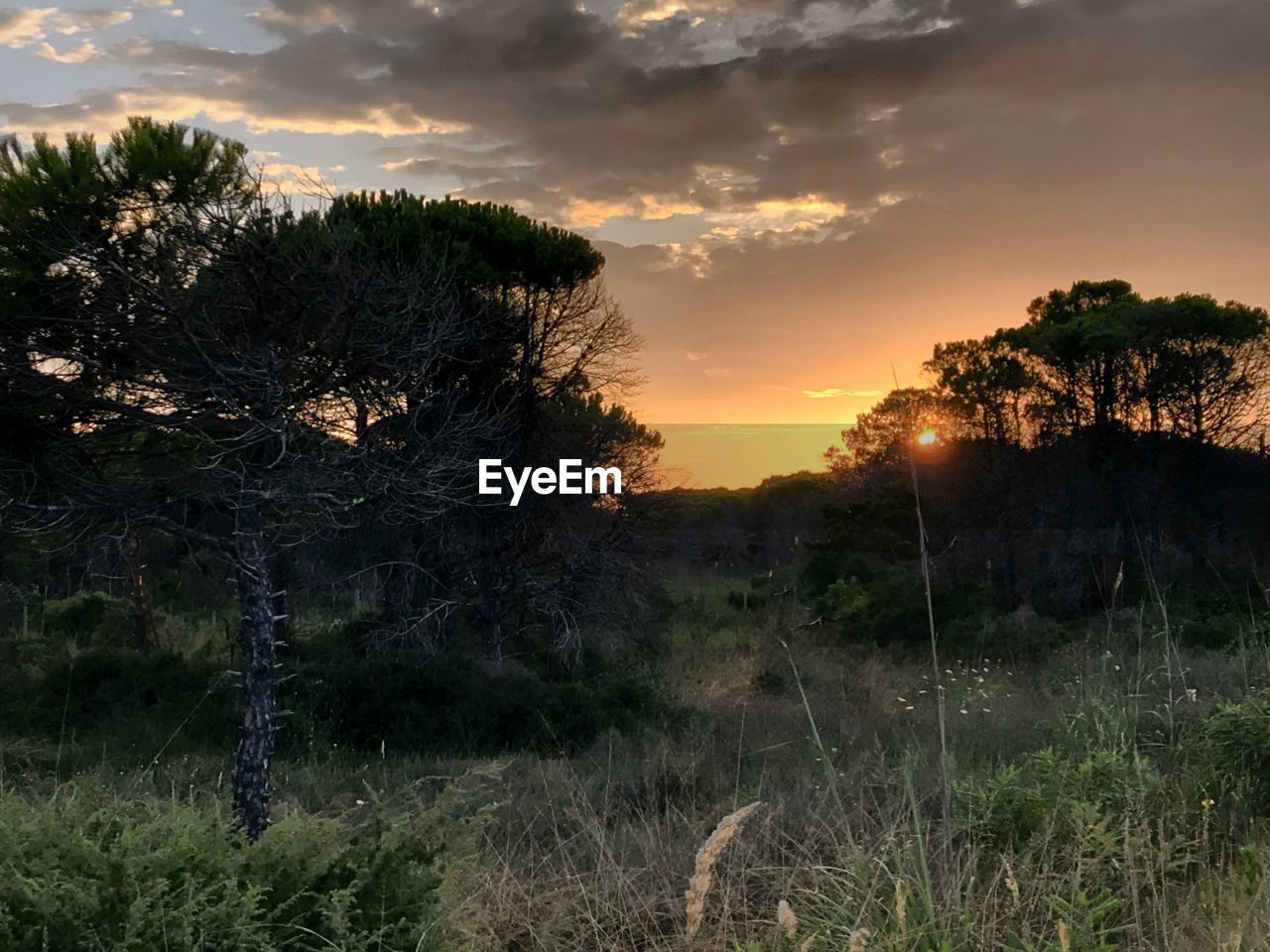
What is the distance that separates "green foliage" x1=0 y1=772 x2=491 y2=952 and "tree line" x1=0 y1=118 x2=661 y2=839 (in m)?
2.52

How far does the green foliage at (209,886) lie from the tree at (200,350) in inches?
103

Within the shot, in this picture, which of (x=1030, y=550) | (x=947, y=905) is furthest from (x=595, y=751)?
(x=1030, y=550)

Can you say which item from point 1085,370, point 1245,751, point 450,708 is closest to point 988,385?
point 1085,370

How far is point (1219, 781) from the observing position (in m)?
4.71

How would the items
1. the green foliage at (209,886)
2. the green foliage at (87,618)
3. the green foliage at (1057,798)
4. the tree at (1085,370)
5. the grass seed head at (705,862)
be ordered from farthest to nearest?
the tree at (1085,370)
the green foliage at (87,618)
the green foliage at (1057,798)
the green foliage at (209,886)
the grass seed head at (705,862)

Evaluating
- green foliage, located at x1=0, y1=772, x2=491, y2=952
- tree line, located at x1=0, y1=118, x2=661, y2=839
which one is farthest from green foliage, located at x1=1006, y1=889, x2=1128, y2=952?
tree line, located at x1=0, y1=118, x2=661, y2=839

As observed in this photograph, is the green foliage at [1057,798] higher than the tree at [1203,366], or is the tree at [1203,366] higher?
the tree at [1203,366]

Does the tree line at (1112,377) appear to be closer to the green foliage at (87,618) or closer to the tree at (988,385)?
the tree at (988,385)

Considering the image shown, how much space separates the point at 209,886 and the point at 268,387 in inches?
150

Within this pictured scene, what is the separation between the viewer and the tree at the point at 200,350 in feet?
21.6

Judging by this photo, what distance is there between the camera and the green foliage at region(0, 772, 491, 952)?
10.0ft

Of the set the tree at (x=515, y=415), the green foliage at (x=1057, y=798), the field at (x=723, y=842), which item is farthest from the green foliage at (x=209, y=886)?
the tree at (x=515, y=415)

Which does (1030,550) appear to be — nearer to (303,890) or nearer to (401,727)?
(401,727)

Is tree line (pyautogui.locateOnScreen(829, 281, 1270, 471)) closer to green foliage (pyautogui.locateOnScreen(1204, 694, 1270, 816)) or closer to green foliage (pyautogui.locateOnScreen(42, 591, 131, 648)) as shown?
green foliage (pyautogui.locateOnScreen(1204, 694, 1270, 816))
